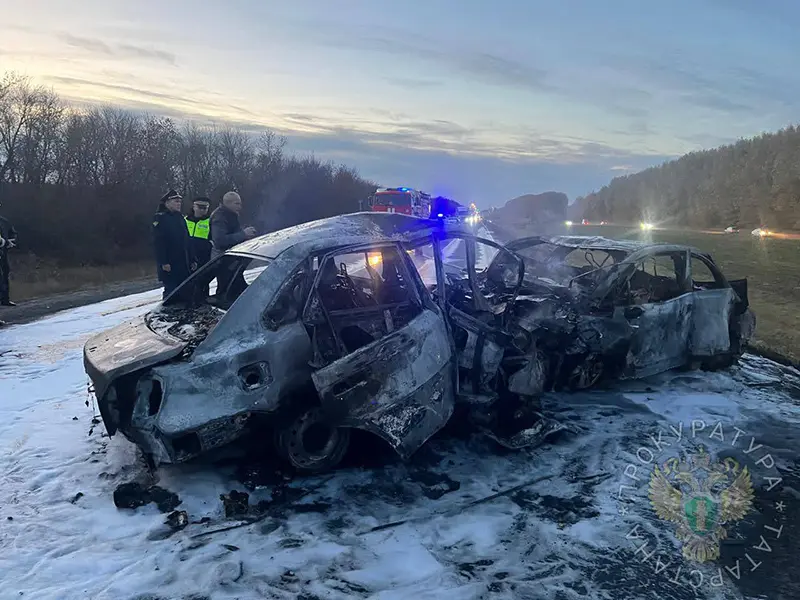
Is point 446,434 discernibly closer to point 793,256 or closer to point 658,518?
point 658,518

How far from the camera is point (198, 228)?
8.49 meters

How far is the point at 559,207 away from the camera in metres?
107

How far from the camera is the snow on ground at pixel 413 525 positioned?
2992 millimetres

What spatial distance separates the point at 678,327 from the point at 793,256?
2163 centimetres

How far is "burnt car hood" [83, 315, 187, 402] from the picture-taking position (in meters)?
3.70

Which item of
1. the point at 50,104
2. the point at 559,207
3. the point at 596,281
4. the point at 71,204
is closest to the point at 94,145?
the point at 50,104

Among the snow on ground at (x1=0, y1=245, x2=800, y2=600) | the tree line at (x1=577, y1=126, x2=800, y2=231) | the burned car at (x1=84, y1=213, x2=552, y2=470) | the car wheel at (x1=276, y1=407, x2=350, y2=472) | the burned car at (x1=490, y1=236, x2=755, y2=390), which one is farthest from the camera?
the tree line at (x1=577, y1=126, x2=800, y2=231)

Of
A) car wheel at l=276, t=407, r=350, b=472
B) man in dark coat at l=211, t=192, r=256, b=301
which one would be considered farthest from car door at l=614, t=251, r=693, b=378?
man in dark coat at l=211, t=192, r=256, b=301

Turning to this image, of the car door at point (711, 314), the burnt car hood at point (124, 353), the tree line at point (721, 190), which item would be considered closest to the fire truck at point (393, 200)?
the car door at point (711, 314)

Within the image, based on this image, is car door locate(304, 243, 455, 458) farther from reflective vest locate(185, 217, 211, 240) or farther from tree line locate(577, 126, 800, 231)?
tree line locate(577, 126, 800, 231)

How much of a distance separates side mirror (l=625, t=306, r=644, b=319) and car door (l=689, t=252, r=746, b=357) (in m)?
0.91

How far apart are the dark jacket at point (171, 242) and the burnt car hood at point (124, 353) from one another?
11.1 feet

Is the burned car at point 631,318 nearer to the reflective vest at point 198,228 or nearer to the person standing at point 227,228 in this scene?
the person standing at point 227,228

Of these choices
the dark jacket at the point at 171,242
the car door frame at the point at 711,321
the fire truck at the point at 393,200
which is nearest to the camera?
the car door frame at the point at 711,321
